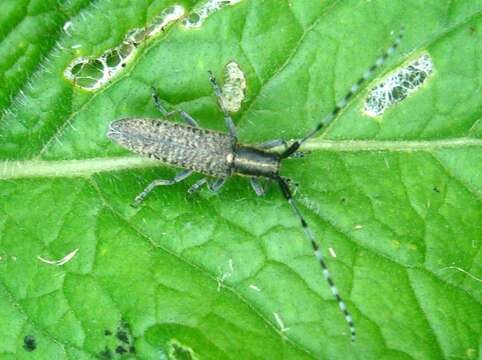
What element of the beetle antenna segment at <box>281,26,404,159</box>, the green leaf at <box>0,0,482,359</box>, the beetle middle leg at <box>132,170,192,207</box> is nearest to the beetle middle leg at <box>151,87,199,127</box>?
the green leaf at <box>0,0,482,359</box>

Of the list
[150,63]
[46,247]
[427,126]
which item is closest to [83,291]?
[46,247]

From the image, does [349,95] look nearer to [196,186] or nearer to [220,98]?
[220,98]

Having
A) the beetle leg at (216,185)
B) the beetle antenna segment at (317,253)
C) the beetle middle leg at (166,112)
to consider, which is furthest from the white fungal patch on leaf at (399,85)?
the beetle middle leg at (166,112)

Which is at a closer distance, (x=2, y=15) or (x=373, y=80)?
(x=2, y=15)

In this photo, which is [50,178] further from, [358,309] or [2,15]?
[358,309]

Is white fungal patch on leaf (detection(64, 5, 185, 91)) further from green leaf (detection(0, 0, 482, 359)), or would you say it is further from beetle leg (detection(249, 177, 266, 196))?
beetle leg (detection(249, 177, 266, 196))

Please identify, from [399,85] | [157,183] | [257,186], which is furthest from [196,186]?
[399,85]
